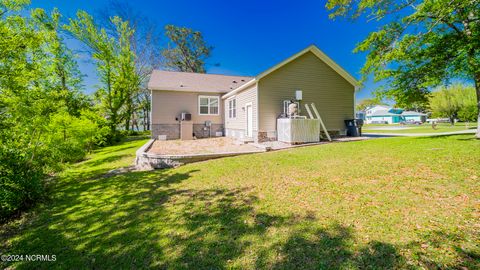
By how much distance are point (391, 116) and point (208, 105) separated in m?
59.0

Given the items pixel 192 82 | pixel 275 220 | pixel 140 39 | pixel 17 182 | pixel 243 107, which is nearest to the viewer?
pixel 275 220

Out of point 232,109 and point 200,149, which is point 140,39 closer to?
point 232,109

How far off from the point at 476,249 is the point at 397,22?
1043 centimetres

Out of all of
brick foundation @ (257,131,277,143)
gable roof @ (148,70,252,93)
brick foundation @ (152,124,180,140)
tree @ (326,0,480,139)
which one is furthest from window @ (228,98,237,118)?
tree @ (326,0,480,139)

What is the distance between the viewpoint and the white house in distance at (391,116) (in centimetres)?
5204

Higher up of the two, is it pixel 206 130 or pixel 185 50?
pixel 185 50

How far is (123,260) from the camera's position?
2504 mm

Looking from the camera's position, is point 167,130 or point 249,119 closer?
point 249,119

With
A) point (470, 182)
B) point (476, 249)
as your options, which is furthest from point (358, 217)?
point (470, 182)

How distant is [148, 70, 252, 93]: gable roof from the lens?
1506 centimetres

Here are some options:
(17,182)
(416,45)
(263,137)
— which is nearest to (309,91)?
(263,137)

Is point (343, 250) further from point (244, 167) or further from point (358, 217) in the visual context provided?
point (244, 167)

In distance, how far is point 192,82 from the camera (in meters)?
16.6

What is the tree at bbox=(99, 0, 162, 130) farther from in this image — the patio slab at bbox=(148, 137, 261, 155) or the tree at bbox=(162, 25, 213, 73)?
the patio slab at bbox=(148, 137, 261, 155)
